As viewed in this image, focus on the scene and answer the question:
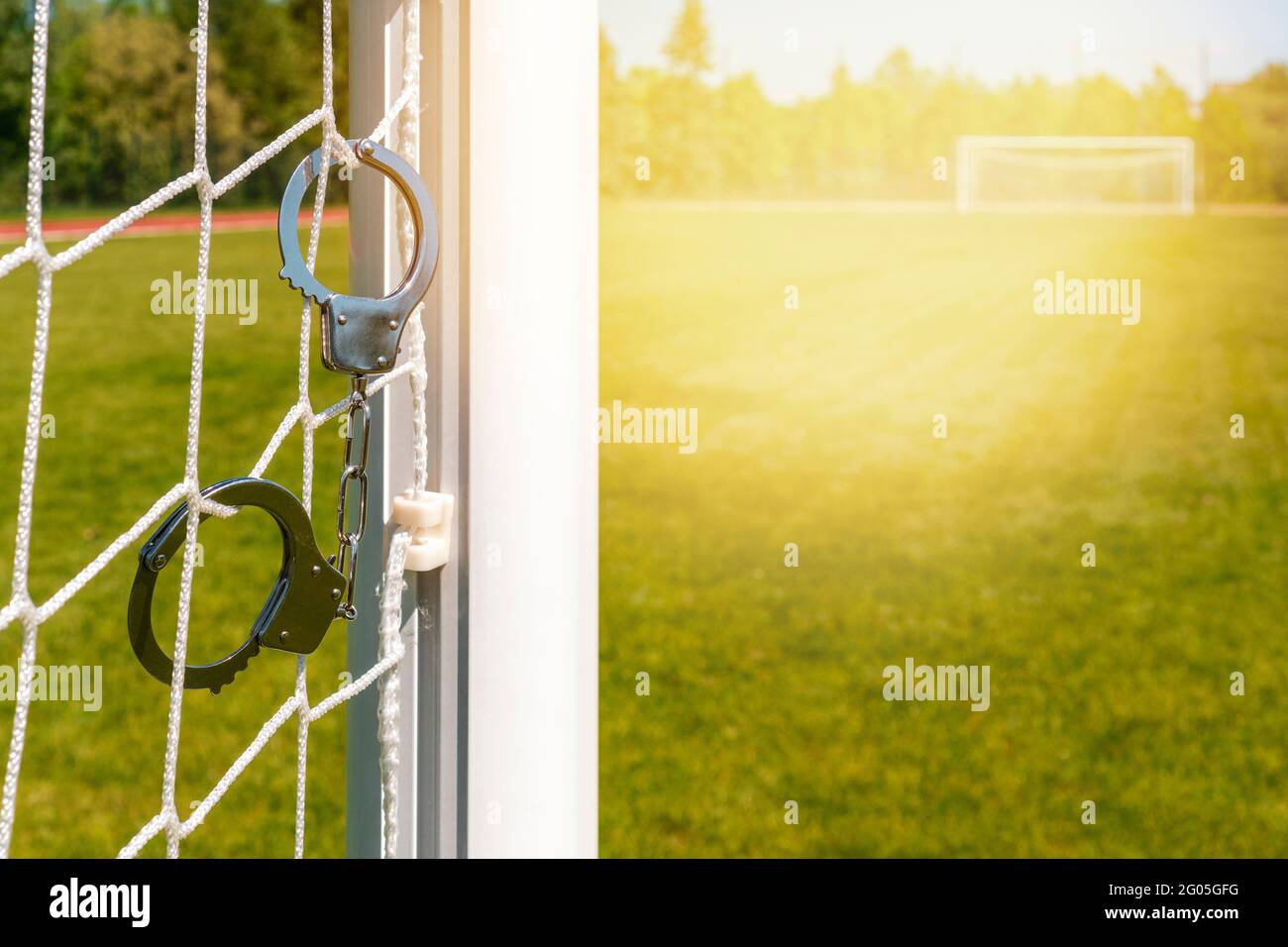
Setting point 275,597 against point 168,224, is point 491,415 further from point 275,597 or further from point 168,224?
point 168,224

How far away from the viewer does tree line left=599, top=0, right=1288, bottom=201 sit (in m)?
18.2

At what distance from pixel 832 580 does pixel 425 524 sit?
3534 mm

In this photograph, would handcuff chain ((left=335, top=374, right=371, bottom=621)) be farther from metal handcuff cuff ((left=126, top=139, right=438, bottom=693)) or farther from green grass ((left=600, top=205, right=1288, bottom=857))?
green grass ((left=600, top=205, right=1288, bottom=857))

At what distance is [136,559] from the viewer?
5012 mm

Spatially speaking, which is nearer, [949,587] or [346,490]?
[346,490]

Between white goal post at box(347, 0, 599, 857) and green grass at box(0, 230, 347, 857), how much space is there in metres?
1.89

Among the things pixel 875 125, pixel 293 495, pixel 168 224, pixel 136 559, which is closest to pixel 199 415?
pixel 293 495

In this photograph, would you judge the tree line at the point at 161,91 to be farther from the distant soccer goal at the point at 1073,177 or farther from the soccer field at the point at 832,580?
the distant soccer goal at the point at 1073,177

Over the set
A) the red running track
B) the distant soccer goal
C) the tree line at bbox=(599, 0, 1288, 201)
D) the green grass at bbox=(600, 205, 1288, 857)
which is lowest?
the green grass at bbox=(600, 205, 1288, 857)

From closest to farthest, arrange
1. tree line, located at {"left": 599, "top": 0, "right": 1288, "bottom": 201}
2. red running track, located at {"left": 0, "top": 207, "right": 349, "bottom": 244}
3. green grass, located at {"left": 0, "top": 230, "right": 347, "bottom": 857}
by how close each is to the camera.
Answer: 1. green grass, located at {"left": 0, "top": 230, "right": 347, "bottom": 857}
2. red running track, located at {"left": 0, "top": 207, "right": 349, "bottom": 244}
3. tree line, located at {"left": 599, "top": 0, "right": 1288, "bottom": 201}

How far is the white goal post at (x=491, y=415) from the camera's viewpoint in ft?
2.68

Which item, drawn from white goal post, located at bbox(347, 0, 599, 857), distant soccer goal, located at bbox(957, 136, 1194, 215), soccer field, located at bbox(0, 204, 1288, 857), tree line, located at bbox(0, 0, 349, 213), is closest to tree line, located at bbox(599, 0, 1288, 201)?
distant soccer goal, located at bbox(957, 136, 1194, 215)
